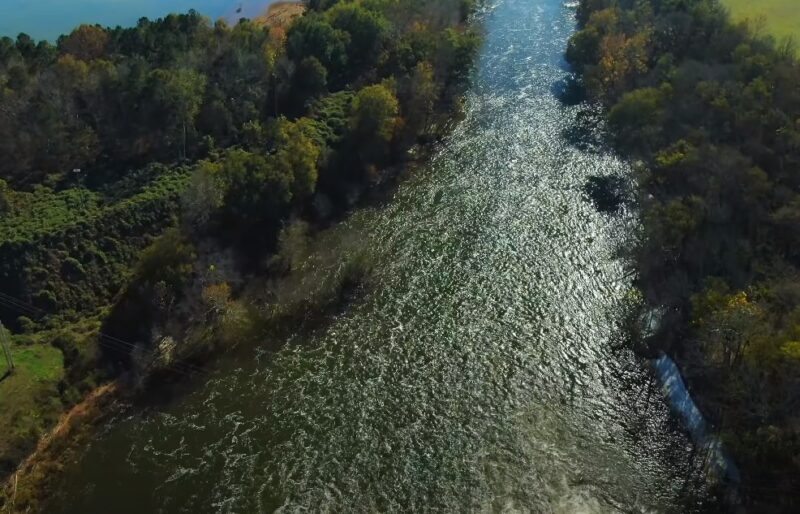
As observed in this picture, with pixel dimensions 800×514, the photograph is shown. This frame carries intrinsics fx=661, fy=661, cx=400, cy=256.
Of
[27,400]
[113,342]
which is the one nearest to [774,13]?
[113,342]

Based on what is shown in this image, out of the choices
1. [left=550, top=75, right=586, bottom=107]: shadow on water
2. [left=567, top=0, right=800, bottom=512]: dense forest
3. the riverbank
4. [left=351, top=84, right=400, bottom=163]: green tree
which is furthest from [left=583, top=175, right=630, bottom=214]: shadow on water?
the riverbank

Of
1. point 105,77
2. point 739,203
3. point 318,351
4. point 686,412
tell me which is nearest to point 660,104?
point 739,203

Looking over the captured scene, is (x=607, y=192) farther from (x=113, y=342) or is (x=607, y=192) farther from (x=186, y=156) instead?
(x=113, y=342)

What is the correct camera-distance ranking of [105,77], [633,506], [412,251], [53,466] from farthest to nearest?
1. [105,77]
2. [412,251]
3. [53,466]
4. [633,506]

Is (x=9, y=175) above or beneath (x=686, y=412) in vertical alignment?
above

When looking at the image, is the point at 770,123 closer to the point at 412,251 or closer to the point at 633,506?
the point at 412,251

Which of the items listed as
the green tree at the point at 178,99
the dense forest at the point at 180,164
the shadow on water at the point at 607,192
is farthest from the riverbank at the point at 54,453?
the shadow on water at the point at 607,192
